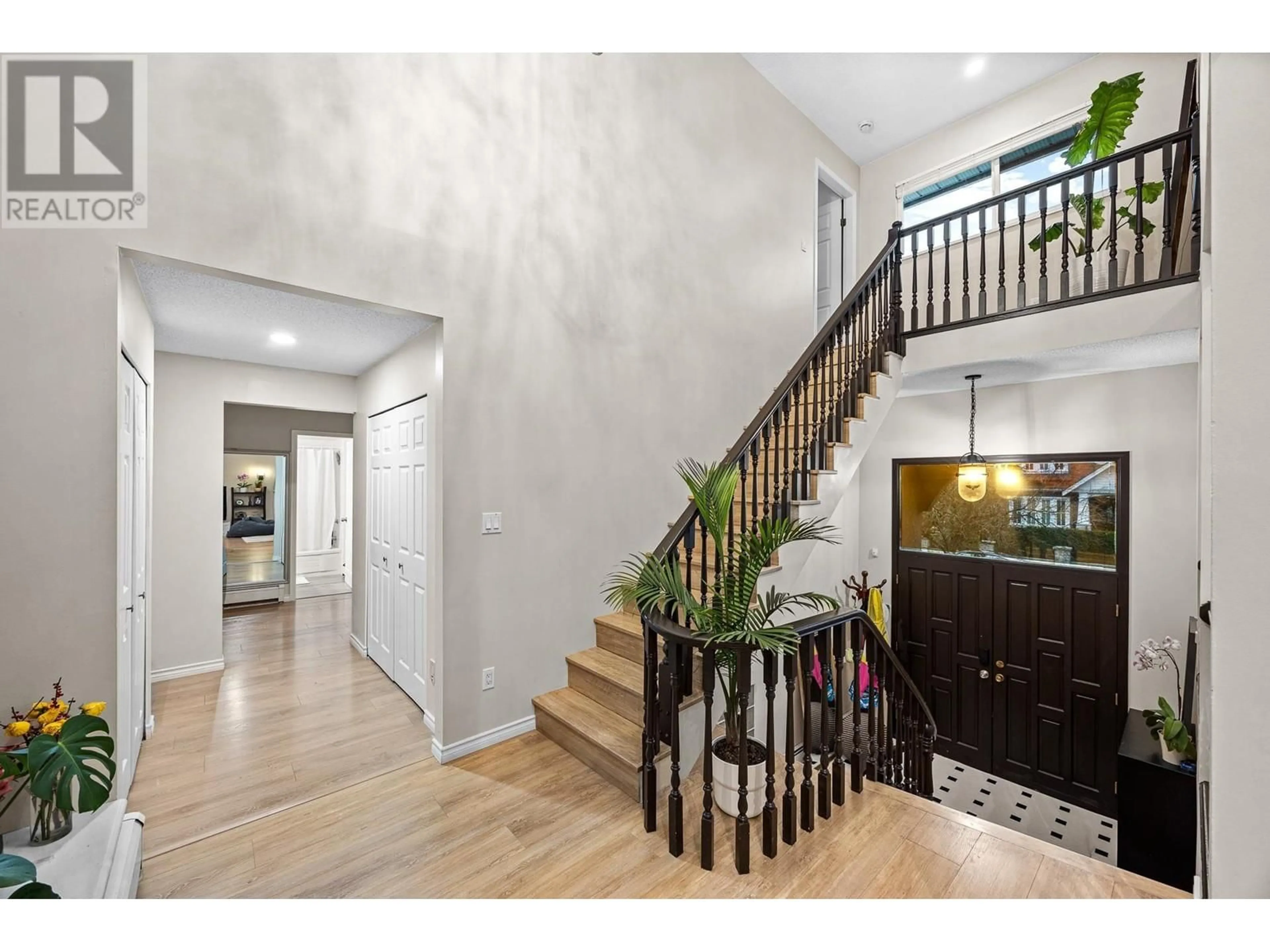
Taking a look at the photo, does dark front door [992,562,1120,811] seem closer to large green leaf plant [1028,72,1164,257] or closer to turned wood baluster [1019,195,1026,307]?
Answer: turned wood baluster [1019,195,1026,307]

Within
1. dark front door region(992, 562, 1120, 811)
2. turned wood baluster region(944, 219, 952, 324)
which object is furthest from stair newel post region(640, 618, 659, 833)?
dark front door region(992, 562, 1120, 811)

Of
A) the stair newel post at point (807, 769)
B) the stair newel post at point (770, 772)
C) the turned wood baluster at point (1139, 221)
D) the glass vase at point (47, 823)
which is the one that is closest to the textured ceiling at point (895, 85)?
the turned wood baluster at point (1139, 221)

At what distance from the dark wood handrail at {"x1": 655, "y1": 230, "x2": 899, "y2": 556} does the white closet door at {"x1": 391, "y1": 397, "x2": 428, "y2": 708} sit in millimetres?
1454

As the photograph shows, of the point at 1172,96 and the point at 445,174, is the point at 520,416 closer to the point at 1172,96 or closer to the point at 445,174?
the point at 445,174

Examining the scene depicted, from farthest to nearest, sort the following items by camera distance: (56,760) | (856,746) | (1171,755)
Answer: (1171,755) < (856,746) < (56,760)

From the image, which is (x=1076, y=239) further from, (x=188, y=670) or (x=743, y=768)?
(x=188, y=670)

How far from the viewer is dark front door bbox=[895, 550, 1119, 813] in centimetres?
412

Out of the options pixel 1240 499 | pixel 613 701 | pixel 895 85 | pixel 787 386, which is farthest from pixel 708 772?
pixel 895 85

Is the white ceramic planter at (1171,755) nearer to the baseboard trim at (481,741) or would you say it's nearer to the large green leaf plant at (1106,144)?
the large green leaf plant at (1106,144)

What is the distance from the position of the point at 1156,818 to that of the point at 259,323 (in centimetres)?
592

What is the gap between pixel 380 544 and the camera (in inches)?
160

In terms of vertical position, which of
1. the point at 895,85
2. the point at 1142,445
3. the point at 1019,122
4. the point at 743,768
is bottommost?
the point at 743,768

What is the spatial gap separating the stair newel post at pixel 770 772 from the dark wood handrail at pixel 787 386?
2.45 ft

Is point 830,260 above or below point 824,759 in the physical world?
above
